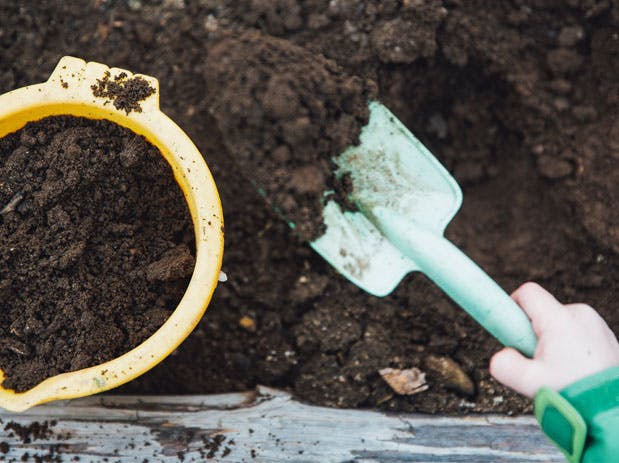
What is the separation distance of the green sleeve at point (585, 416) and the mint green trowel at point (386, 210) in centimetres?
38

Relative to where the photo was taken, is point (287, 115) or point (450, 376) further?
point (450, 376)

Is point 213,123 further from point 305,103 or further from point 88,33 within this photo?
point 88,33

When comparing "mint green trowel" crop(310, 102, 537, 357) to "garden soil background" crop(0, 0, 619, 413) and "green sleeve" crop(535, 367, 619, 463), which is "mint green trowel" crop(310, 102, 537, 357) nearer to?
"garden soil background" crop(0, 0, 619, 413)

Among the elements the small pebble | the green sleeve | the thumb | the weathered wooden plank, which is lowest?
the weathered wooden plank

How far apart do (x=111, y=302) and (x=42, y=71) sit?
2.25 ft

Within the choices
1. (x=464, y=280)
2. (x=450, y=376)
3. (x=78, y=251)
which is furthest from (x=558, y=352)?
(x=78, y=251)

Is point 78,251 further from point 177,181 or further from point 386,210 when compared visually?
point 386,210

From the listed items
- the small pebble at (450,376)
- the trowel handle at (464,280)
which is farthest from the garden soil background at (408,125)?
the trowel handle at (464,280)

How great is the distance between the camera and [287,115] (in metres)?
1.30

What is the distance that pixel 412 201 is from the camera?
4.69ft

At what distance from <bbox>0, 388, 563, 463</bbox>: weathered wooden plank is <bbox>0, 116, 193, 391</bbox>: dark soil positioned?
10.2 inches

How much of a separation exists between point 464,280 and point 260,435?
55 cm

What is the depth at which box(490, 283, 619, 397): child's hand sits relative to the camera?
1.08 metres

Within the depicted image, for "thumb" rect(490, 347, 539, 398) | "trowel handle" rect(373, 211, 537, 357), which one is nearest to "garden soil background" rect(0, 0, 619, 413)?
"trowel handle" rect(373, 211, 537, 357)
